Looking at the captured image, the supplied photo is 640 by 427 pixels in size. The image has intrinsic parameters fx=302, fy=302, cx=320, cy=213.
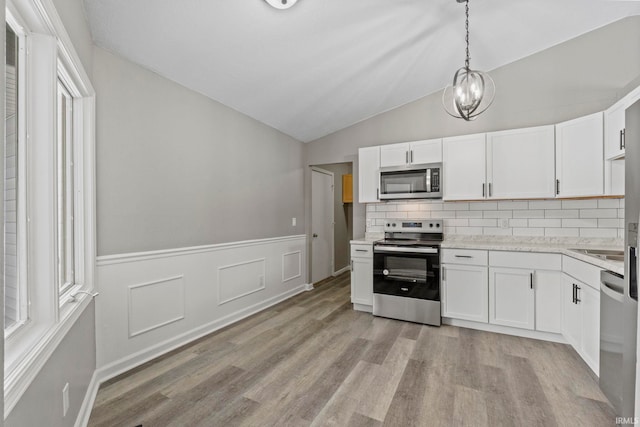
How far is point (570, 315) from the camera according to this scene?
8.59 feet

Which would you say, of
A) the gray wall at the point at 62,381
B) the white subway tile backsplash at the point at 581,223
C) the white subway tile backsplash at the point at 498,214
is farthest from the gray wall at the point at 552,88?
the gray wall at the point at 62,381

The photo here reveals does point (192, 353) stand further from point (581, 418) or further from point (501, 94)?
point (501, 94)

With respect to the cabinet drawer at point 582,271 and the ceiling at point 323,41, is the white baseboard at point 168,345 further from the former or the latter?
the cabinet drawer at point 582,271

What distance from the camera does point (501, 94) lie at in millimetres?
3514

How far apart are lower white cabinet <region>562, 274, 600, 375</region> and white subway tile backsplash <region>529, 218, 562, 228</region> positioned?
2.45 ft

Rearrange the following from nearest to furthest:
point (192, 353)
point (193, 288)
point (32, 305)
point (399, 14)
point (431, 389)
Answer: point (32, 305)
point (431, 389)
point (399, 14)
point (192, 353)
point (193, 288)

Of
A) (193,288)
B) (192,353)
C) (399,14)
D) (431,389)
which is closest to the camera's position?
(431,389)

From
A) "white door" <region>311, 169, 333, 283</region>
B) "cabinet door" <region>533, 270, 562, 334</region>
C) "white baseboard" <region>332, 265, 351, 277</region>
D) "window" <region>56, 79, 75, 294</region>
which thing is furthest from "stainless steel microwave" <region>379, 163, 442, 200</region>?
"window" <region>56, 79, 75, 294</region>

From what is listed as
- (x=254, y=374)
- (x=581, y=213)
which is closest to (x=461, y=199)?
(x=581, y=213)

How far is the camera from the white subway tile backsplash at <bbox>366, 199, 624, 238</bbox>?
3033 millimetres

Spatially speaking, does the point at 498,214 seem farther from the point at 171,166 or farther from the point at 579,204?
the point at 171,166

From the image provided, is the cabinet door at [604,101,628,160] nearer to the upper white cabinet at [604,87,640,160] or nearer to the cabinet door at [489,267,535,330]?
the upper white cabinet at [604,87,640,160]

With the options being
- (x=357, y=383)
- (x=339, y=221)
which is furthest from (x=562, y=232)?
(x=339, y=221)

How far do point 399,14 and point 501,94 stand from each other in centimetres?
185
